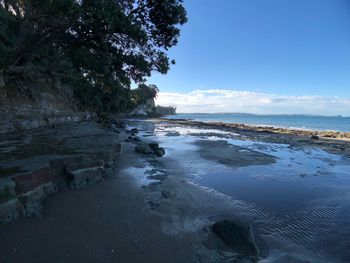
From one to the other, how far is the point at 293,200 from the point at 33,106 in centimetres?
2020

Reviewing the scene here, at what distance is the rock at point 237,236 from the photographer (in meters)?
4.16

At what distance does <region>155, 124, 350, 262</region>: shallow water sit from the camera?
178 inches

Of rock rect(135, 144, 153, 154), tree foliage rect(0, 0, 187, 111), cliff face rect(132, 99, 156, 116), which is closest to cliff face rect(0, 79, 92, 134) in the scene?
tree foliage rect(0, 0, 187, 111)

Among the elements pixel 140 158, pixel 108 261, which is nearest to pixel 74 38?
pixel 140 158

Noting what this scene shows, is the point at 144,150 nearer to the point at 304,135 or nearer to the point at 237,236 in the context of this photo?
the point at 237,236

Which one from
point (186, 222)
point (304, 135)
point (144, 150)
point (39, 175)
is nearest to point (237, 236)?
point (186, 222)

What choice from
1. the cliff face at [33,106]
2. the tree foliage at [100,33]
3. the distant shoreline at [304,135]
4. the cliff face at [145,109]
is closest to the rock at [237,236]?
the tree foliage at [100,33]

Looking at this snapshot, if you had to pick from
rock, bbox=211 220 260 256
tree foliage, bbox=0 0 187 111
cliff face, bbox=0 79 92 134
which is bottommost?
rock, bbox=211 220 260 256

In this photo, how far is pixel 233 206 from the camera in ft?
20.2

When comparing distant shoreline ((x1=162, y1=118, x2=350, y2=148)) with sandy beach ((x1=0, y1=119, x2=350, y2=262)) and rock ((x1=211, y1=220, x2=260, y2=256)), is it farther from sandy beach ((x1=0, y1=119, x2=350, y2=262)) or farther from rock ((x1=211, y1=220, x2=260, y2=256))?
rock ((x1=211, y1=220, x2=260, y2=256))

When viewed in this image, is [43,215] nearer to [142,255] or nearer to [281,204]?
[142,255]

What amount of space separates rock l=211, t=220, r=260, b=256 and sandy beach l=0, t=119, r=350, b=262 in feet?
0.05

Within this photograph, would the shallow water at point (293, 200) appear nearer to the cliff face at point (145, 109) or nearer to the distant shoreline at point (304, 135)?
the distant shoreline at point (304, 135)

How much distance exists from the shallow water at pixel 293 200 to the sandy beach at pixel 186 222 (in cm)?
2
